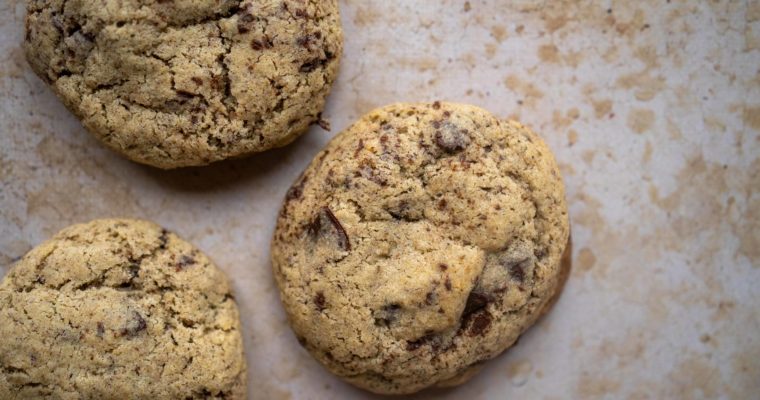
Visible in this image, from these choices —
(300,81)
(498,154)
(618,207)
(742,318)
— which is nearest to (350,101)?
(300,81)

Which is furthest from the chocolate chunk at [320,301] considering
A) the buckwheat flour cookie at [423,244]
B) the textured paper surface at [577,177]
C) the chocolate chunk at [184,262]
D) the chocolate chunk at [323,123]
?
the chocolate chunk at [323,123]

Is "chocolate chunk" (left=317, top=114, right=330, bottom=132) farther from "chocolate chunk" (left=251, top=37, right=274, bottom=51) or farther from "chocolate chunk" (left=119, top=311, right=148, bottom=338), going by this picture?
"chocolate chunk" (left=119, top=311, right=148, bottom=338)

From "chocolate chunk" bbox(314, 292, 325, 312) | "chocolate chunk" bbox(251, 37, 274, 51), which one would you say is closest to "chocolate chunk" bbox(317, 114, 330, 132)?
"chocolate chunk" bbox(251, 37, 274, 51)

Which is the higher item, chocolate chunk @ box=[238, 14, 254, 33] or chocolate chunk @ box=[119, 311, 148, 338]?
chocolate chunk @ box=[238, 14, 254, 33]

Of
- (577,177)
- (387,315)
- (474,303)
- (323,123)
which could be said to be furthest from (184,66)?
(577,177)

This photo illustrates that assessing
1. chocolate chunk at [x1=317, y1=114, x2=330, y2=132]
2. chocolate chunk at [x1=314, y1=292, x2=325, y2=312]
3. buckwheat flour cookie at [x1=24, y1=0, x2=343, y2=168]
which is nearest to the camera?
buckwheat flour cookie at [x1=24, y1=0, x2=343, y2=168]

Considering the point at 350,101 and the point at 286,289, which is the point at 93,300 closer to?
the point at 286,289

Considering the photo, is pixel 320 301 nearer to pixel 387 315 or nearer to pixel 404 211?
pixel 387 315
